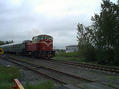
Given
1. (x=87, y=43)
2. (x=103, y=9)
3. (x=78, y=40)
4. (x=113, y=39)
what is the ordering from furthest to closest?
(x=78, y=40), (x=87, y=43), (x=103, y=9), (x=113, y=39)

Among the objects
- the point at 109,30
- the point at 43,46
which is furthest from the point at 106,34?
the point at 43,46

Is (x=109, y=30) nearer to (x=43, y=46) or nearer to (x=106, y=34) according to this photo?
(x=106, y=34)

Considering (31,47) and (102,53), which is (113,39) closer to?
(102,53)

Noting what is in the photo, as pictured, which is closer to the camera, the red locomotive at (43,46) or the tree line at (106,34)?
the tree line at (106,34)

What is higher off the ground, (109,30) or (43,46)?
(109,30)

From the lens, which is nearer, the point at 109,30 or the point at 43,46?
the point at 109,30

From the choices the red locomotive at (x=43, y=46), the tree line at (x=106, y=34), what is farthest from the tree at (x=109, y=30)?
the red locomotive at (x=43, y=46)

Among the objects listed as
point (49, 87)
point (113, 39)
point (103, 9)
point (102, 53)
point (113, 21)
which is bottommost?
point (49, 87)

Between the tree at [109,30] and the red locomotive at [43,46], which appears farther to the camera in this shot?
the red locomotive at [43,46]

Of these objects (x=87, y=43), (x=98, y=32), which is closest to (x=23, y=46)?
(x=87, y=43)

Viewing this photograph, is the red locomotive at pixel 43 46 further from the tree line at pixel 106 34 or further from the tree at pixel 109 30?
the tree at pixel 109 30

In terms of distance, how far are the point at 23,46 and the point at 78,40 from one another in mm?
11227

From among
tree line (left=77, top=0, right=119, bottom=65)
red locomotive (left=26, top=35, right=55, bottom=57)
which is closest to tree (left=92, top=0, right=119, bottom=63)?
tree line (left=77, top=0, right=119, bottom=65)

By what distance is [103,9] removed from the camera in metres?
19.0
